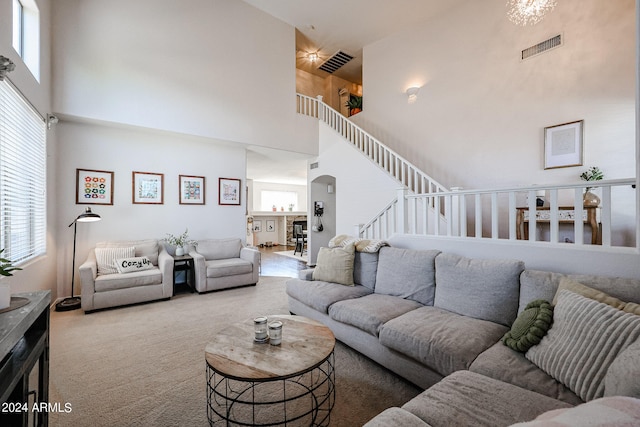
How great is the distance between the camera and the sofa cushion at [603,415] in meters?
0.56

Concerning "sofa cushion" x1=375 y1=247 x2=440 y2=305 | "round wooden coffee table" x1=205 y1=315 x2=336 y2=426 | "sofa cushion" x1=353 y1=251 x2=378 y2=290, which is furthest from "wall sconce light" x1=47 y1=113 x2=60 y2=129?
"sofa cushion" x1=375 y1=247 x2=440 y2=305

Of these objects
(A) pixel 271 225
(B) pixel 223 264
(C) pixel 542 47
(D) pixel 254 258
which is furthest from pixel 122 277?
(A) pixel 271 225

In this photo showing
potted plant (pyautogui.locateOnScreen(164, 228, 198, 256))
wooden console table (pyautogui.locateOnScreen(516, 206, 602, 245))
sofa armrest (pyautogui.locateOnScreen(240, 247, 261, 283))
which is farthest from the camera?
sofa armrest (pyautogui.locateOnScreen(240, 247, 261, 283))

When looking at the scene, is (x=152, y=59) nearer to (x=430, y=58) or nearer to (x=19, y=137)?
(x=19, y=137)

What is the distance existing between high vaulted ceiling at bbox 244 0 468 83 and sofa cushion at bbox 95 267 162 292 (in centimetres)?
517

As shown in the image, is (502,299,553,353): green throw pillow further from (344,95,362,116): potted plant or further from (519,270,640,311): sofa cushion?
(344,95,362,116): potted plant

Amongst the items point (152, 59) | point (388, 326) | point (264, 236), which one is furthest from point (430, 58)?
point (264, 236)

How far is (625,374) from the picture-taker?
0.99 m

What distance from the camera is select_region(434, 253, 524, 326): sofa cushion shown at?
1966 millimetres

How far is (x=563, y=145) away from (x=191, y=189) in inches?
229

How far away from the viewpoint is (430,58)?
540cm

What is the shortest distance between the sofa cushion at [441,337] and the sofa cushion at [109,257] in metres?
3.76

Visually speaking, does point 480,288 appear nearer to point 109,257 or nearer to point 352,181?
point 352,181

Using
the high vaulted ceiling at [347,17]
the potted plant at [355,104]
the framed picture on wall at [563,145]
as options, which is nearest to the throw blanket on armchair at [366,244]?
the framed picture on wall at [563,145]
